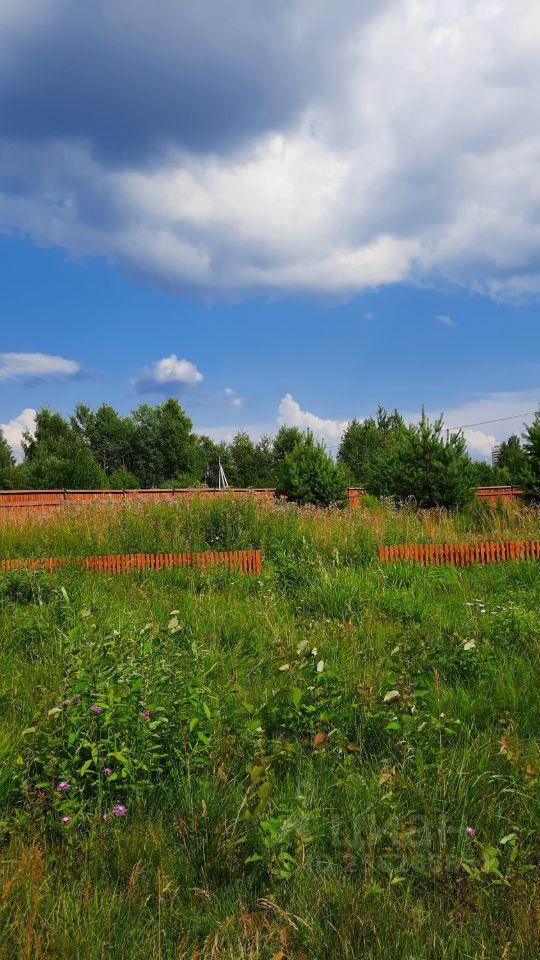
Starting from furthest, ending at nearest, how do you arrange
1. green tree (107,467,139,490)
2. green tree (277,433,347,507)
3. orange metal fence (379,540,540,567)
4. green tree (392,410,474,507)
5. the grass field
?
green tree (107,467,139,490) → green tree (277,433,347,507) → green tree (392,410,474,507) → orange metal fence (379,540,540,567) → the grass field

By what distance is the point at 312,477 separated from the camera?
1538cm

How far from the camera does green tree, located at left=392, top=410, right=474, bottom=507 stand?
42.1 feet

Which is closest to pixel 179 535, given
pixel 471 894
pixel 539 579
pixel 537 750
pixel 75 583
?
pixel 75 583

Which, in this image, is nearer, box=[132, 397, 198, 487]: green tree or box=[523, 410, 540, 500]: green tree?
box=[523, 410, 540, 500]: green tree

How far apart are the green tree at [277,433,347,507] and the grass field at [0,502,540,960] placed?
10.7 meters

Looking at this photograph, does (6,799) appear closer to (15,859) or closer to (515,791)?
(15,859)

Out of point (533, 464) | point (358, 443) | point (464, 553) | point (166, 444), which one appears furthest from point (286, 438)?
point (464, 553)

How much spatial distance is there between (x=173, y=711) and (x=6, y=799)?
781mm

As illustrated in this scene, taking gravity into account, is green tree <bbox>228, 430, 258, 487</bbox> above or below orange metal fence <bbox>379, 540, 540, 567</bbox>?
above

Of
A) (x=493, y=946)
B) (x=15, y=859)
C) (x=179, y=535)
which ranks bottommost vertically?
(x=493, y=946)

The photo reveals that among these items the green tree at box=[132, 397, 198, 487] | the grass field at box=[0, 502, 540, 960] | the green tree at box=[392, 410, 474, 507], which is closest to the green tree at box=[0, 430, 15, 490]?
the green tree at box=[132, 397, 198, 487]

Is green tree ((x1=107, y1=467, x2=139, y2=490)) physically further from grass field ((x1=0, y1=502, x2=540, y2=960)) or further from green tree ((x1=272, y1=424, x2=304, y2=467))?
grass field ((x1=0, y1=502, x2=540, y2=960))

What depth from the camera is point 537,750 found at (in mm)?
2793

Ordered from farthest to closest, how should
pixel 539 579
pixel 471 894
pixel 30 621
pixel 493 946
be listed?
pixel 539 579, pixel 30 621, pixel 471 894, pixel 493 946
